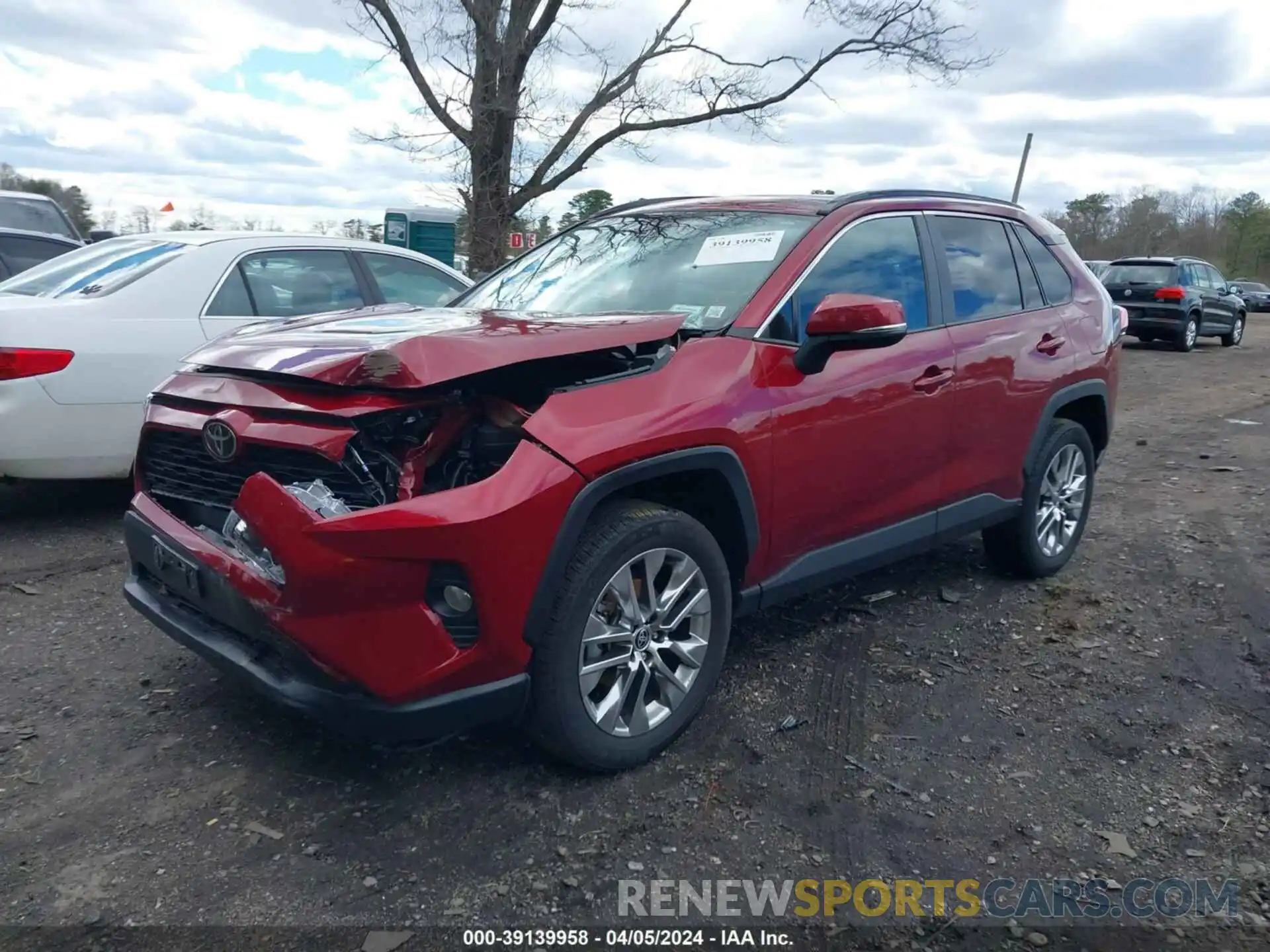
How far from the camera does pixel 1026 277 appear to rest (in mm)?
4762

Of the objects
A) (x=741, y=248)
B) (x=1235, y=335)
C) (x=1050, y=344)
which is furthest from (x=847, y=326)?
(x=1235, y=335)

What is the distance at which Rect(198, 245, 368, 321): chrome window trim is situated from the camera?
546cm

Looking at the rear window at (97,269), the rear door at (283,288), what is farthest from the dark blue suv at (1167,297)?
the rear window at (97,269)

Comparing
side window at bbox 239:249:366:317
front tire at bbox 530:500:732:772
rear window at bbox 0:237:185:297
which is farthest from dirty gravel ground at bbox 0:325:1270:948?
side window at bbox 239:249:366:317

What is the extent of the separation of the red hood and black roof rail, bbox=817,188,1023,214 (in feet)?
3.18

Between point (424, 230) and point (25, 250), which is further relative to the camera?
point (424, 230)

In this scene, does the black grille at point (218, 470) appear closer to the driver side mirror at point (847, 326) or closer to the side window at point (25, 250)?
the driver side mirror at point (847, 326)

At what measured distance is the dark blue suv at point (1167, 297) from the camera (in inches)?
706

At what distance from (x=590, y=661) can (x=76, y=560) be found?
10.8 feet

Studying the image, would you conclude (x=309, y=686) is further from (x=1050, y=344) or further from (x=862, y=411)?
(x=1050, y=344)

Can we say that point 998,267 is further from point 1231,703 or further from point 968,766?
point 968,766

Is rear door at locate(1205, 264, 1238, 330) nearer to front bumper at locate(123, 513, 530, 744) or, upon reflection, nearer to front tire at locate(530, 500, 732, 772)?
front tire at locate(530, 500, 732, 772)

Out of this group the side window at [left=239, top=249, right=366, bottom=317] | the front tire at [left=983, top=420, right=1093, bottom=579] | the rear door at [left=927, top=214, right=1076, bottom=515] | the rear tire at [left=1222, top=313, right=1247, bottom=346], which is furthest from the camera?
the rear tire at [left=1222, top=313, right=1247, bottom=346]

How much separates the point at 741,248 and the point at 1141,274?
678 inches
